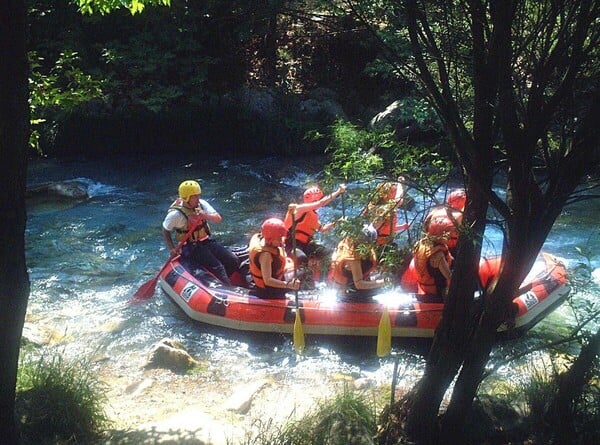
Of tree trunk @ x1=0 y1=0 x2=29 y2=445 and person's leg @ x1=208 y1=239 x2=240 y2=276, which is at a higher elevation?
tree trunk @ x1=0 y1=0 x2=29 y2=445

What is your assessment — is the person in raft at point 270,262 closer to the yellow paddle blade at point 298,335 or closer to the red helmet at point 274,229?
the red helmet at point 274,229

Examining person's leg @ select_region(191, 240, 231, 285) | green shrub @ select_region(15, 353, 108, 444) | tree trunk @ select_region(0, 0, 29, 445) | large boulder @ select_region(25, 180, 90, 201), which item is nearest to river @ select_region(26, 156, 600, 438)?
large boulder @ select_region(25, 180, 90, 201)

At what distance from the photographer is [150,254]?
942cm

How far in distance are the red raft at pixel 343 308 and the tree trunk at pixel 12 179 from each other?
3.82 metres

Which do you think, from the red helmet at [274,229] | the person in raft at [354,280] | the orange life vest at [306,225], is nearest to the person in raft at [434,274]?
the person in raft at [354,280]

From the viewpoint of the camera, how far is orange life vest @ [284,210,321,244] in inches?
302

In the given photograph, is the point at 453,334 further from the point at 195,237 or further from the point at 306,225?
the point at 195,237

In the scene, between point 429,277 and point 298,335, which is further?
point 429,277

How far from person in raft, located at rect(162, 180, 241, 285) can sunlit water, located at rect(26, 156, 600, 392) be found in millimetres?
665

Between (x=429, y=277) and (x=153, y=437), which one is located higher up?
(x=429, y=277)

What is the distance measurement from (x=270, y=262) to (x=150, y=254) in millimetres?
3270

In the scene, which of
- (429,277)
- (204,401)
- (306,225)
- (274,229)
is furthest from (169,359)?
(429,277)

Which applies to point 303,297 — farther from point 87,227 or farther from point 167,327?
point 87,227

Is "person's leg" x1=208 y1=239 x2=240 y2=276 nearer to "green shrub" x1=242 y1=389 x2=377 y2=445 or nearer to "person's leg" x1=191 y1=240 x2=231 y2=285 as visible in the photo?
"person's leg" x1=191 y1=240 x2=231 y2=285
